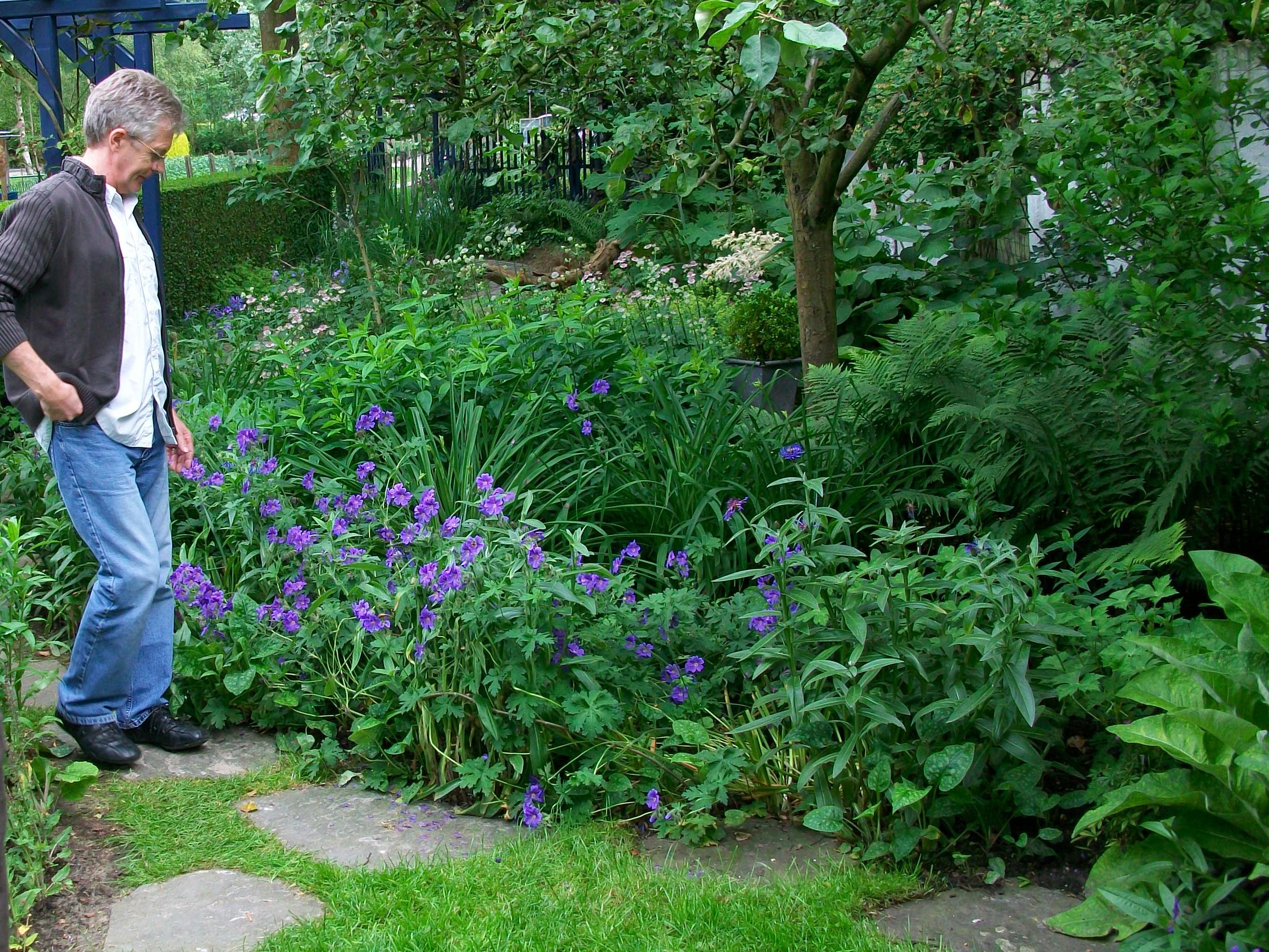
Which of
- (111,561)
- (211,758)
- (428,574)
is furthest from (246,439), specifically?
(428,574)

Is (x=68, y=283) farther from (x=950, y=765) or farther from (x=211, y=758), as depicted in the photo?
(x=950, y=765)

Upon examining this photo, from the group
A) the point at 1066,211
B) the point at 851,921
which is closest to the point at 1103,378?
the point at 1066,211

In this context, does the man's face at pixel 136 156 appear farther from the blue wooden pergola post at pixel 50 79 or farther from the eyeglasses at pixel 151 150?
the blue wooden pergola post at pixel 50 79

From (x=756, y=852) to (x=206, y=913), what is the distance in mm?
1380

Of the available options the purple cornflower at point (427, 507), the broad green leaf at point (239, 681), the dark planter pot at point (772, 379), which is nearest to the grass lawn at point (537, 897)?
the broad green leaf at point (239, 681)

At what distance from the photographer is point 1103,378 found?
13.8 ft

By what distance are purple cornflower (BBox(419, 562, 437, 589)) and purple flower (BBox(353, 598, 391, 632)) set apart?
17 centimetres

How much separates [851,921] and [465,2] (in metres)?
6.78

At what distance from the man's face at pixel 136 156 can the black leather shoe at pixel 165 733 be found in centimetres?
161

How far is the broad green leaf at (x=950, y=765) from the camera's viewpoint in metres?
2.83

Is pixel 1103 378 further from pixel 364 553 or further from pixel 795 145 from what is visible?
pixel 364 553

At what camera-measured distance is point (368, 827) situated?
127 inches

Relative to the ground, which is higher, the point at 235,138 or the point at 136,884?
the point at 235,138

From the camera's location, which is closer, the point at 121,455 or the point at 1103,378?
the point at 121,455
